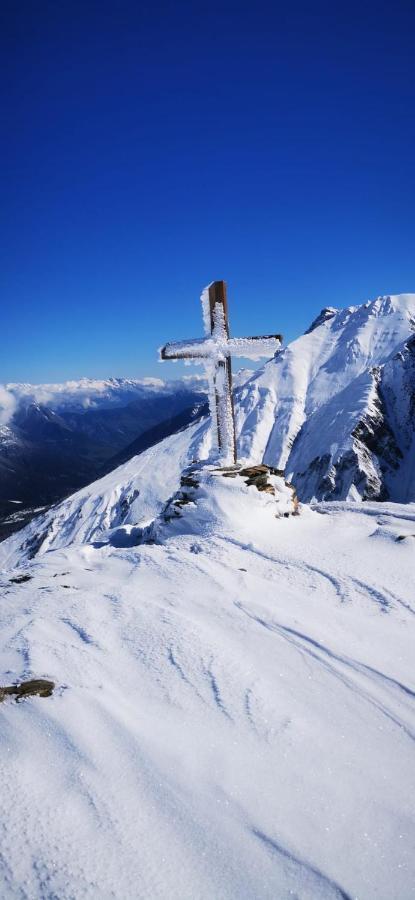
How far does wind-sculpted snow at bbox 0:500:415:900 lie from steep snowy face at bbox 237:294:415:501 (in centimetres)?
10367

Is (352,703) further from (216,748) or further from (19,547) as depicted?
(19,547)

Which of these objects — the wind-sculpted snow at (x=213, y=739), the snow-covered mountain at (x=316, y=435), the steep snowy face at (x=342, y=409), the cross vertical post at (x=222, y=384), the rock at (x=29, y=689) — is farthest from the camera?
the snow-covered mountain at (x=316, y=435)

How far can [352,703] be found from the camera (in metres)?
5.55

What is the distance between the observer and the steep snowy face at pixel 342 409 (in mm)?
113125

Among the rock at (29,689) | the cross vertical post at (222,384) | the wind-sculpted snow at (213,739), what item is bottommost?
the wind-sculpted snow at (213,739)

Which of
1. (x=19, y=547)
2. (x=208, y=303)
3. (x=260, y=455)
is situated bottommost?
(x=19, y=547)

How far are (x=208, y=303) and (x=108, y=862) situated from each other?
1349cm

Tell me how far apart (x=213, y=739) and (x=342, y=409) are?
448 ft

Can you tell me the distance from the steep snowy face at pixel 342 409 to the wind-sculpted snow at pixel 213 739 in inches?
4081

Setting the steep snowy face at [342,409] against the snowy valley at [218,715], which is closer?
the snowy valley at [218,715]

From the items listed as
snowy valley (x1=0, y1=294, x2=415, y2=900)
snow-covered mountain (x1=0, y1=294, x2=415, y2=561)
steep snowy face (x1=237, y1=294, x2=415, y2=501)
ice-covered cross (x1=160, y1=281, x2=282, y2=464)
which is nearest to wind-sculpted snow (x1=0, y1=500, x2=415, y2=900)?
snowy valley (x1=0, y1=294, x2=415, y2=900)

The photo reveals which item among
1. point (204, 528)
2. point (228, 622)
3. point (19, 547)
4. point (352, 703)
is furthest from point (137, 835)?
point (19, 547)

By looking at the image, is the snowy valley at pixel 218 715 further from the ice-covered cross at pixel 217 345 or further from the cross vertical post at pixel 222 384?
the ice-covered cross at pixel 217 345

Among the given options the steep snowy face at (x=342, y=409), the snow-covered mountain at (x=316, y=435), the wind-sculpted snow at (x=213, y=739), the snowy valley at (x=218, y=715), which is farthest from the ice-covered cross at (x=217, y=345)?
the steep snowy face at (x=342, y=409)
